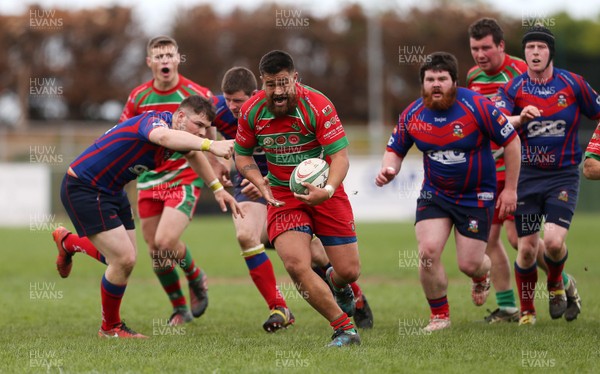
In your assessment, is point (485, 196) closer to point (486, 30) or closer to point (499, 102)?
point (499, 102)

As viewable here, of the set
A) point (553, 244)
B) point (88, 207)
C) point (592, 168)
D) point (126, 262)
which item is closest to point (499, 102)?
point (553, 244)

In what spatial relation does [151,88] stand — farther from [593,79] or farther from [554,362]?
[593,79]

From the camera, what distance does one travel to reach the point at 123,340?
7344mm

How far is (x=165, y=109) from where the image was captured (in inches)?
367

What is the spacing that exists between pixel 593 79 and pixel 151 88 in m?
20.4

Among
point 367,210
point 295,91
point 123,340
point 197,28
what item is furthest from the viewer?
point 197,28

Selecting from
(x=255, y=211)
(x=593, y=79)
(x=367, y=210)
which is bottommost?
(x=367, y=210)

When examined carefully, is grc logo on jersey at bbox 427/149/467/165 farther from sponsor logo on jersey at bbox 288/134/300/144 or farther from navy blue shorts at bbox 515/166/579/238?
sponsor logo on jersey at bbox 288/134/300/144

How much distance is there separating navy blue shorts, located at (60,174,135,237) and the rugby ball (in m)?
1.86

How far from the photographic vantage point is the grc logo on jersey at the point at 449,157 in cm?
770

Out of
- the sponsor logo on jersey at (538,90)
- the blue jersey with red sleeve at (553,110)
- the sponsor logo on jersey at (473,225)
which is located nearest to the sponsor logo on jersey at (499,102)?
the blue jersey with red sleeve at (553,110)

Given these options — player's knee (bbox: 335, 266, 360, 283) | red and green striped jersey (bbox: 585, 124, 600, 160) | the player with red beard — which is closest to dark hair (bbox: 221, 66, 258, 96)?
the player with red beard

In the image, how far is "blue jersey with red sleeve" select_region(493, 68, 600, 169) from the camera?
8.23 m

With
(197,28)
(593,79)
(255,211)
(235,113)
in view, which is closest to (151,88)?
(235,113)
